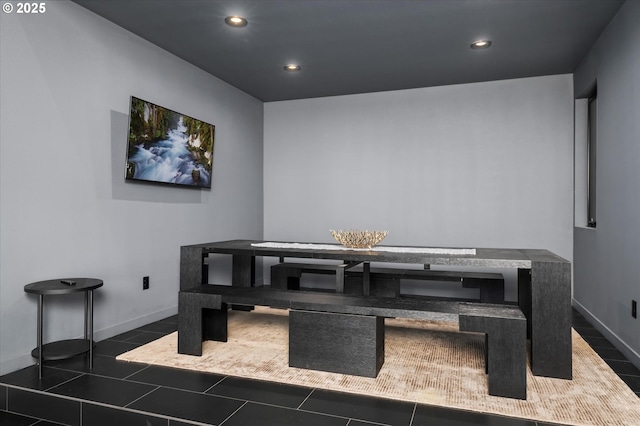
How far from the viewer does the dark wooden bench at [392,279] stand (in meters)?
3.99

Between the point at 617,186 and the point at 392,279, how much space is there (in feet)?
6.56

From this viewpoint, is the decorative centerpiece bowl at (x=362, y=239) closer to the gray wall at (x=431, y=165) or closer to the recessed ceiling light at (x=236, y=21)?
the recessed ceiling light at (x=236, y=21)

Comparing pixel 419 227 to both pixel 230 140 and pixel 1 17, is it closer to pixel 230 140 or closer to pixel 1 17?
pixel 230 140

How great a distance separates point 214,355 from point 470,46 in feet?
11.5

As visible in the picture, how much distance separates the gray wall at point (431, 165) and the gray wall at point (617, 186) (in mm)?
770

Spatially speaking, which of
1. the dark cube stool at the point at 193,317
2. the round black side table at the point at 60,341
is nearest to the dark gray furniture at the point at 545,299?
the dark cube stool at the point at 193,317

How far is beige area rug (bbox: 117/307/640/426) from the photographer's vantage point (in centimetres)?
205

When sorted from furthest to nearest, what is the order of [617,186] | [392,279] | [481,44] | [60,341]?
[392,279] < [481,44] < [617,186] < [60,341]

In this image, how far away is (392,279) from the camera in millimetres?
3980

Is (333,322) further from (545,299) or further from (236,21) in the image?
(236,21)

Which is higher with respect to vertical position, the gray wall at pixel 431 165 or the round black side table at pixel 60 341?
the gray wall at pixel 431 165

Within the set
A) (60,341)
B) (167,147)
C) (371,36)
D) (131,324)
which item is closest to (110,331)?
(131,324)

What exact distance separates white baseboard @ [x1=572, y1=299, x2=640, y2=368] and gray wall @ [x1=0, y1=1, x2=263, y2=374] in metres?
3.83

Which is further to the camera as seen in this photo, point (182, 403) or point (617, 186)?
point (617, 186)
